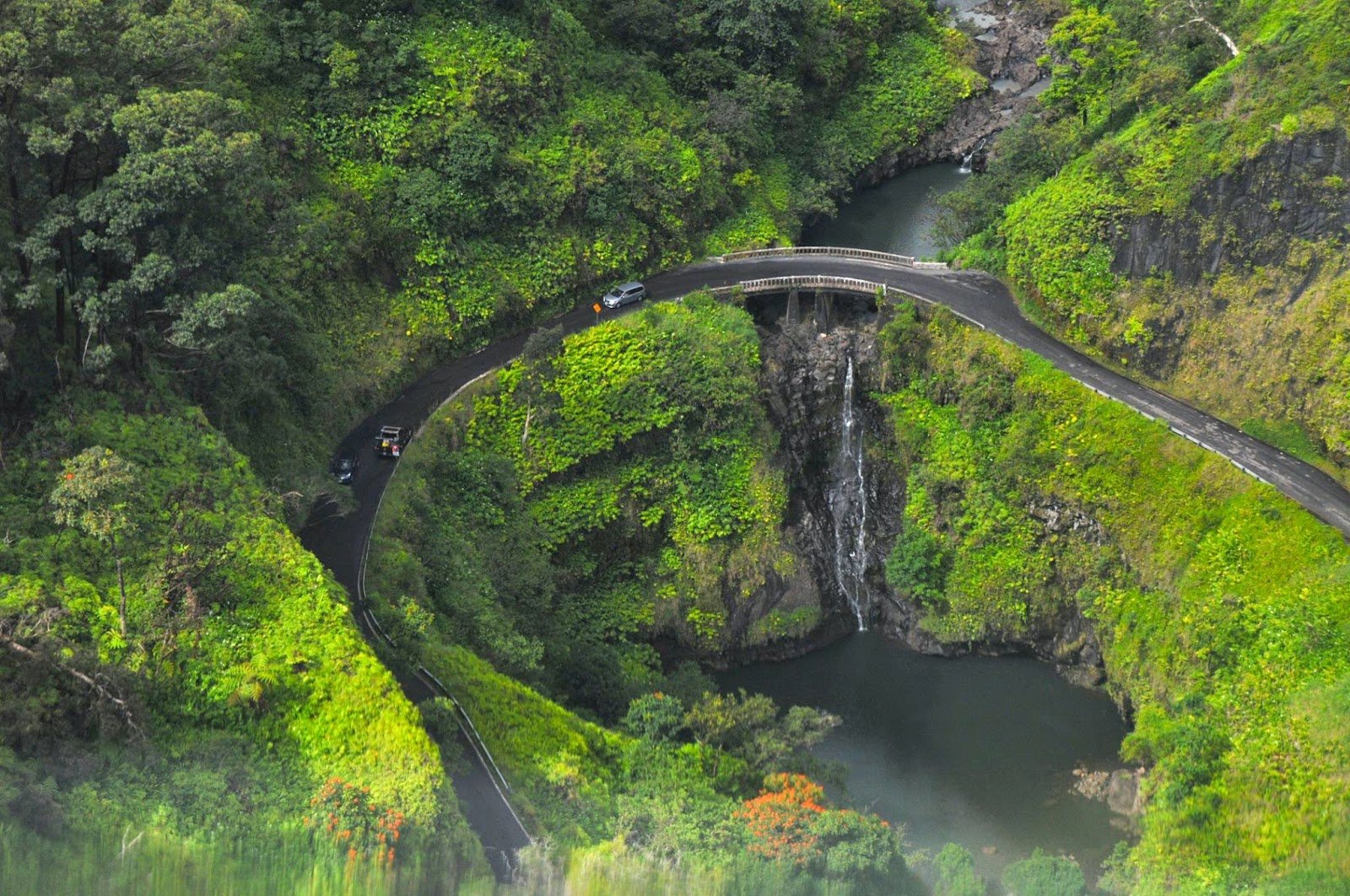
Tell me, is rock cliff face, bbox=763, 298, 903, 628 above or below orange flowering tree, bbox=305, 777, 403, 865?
above

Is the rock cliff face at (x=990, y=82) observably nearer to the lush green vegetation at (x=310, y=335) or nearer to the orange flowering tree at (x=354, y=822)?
the lush green vegetation at (x=310, y=335)

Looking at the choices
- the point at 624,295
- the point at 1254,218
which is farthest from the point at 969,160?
the point at 624,295

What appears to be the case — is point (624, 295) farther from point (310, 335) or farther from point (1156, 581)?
point (1156, 581)

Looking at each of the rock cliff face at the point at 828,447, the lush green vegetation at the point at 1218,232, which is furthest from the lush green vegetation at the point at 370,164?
the lush green vegetation at the point at 1218,232

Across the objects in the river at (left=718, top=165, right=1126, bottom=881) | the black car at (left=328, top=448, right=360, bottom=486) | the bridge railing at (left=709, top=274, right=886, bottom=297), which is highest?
the bridge railing at (left=709, top=274, right=886, bottom=297)

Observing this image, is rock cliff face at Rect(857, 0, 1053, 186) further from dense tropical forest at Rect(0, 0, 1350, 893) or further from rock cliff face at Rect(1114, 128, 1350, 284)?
rock cliff face at Rect(1114, 128, 1350, 284)

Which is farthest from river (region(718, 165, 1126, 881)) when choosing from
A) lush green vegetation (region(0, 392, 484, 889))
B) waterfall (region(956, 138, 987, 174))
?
waterfall (region(956, 138, 987, 174))
